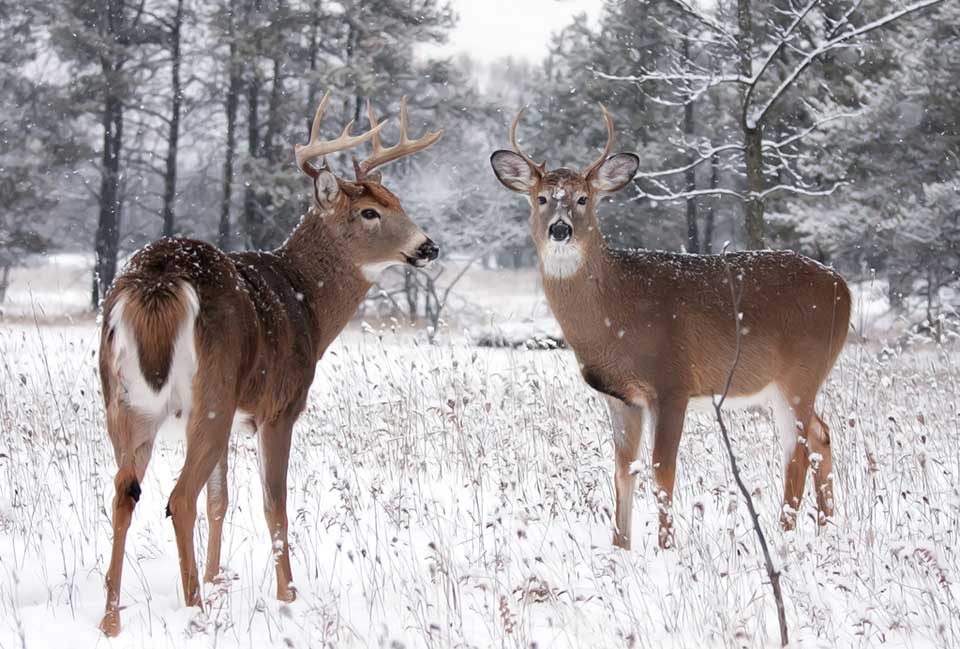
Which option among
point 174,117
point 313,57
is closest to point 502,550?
point 313,57

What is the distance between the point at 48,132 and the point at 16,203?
193cm

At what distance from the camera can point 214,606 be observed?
4.16 metres

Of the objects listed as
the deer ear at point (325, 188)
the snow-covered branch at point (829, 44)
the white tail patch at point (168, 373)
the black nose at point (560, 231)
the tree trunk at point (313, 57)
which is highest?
the tree trunk at point (313, 57)

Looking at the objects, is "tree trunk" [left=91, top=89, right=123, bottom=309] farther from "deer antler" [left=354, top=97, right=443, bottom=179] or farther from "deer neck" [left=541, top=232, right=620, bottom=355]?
"deer neck" [left=541, top=232, right=620, bottom=355]

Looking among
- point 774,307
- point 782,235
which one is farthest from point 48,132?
point 774,307

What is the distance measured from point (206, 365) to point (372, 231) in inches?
70.1

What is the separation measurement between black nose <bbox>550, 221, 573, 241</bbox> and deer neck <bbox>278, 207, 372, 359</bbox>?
98cm

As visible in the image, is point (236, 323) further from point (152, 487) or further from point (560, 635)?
point (152, 487)

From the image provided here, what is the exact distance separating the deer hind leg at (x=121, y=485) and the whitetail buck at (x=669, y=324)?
7.77 feet

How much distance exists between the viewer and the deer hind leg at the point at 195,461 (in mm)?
3980

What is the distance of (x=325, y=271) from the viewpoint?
545 centimetres

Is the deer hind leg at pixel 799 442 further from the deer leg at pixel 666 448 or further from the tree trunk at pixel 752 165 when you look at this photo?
the tree trunk at pixel 752 165

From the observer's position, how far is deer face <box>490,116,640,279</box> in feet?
18.3

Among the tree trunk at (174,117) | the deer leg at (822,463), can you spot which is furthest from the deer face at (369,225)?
the tree trunk at (174,117)
